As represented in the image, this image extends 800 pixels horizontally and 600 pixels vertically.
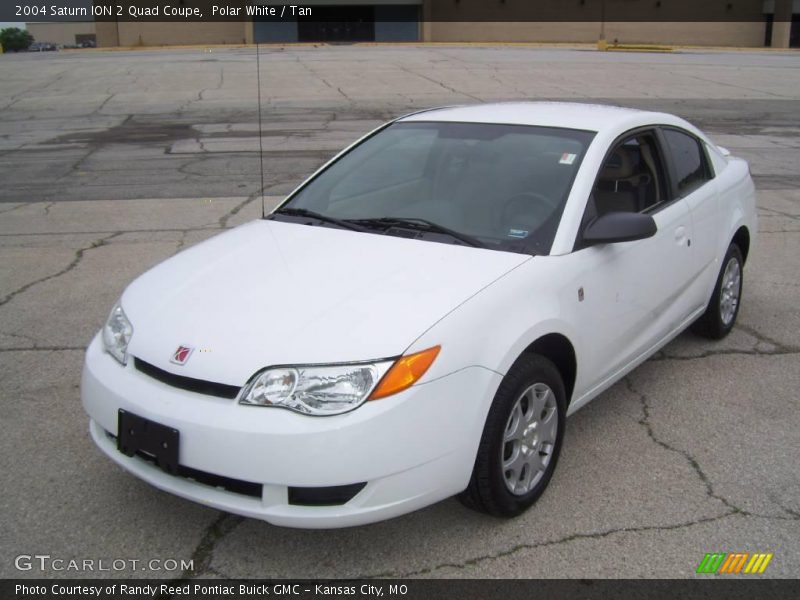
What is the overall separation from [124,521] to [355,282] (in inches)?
52.6

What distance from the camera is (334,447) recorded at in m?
2.60

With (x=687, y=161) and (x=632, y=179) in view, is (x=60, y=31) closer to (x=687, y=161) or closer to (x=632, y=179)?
(x=687, y=161)

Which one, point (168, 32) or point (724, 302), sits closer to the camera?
point (724, 302)

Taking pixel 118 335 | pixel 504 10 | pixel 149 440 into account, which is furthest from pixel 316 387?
pixel 504 10

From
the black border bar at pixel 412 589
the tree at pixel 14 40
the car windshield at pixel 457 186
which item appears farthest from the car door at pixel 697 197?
the tree at pixel 14 40

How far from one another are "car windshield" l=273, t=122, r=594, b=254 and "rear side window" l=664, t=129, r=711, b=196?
2.90 feet

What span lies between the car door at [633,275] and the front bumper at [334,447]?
0.89 metres

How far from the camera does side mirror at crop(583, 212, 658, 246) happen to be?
3.45 meters

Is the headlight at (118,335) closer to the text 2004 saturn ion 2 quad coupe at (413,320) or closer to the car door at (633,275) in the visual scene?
the text 2004 saturn ion 2 quad coupe at (413,320)

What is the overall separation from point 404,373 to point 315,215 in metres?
1.57

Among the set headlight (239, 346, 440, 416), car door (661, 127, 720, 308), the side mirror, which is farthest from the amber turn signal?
car door (661, 127, 720, 308)

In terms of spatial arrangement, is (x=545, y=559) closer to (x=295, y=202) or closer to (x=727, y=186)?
(x=295, y=202)

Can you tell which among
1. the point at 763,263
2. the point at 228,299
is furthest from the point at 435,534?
the point at 763,263

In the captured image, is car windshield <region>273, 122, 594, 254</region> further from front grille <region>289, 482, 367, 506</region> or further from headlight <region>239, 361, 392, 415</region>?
front grille <region>289, 482, 367, 506</region>
